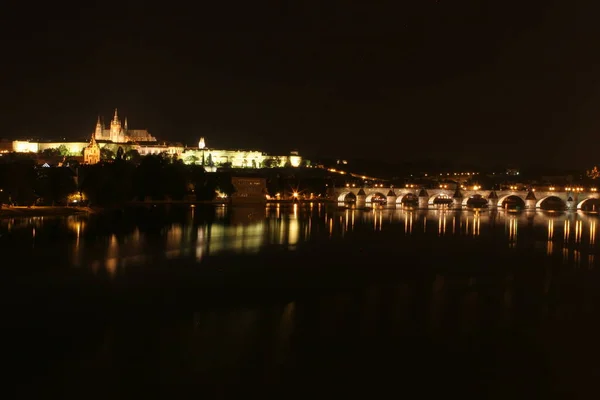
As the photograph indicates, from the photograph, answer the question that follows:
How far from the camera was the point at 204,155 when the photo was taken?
296ft

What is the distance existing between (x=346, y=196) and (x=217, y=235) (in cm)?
5031

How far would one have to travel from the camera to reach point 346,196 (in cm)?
7362

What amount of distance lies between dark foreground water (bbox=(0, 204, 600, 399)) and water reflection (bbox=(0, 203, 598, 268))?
22 centimetres

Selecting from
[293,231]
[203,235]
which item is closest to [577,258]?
[293,231]

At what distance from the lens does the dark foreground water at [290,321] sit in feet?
26.7

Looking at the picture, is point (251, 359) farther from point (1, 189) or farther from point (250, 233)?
point (1, 189)

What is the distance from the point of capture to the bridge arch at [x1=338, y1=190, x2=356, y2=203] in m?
68.9

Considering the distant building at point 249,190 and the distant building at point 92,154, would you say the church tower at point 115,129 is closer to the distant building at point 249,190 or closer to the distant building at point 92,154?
the distant building at point 92,154

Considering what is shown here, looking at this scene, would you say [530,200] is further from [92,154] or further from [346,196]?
[92,154]

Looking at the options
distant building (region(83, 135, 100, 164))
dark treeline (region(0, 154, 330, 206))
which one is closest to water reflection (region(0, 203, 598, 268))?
dark treeline (region(0, 154, 330, 206))

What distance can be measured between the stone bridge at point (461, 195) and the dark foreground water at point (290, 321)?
41749mm

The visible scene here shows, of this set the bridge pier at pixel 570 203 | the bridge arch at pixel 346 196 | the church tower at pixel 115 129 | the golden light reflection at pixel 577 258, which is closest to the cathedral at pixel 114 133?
the church tower at pixel 115 129

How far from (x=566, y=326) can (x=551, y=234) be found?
19.0 meters

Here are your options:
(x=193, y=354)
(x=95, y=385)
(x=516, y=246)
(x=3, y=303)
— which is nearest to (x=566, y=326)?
(x=193, y=354)
